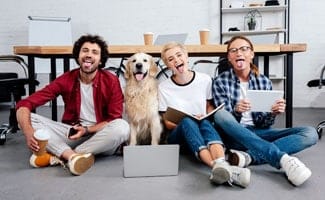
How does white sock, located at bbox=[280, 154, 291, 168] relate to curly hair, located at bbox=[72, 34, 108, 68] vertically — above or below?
below

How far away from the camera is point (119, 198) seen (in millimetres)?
1461

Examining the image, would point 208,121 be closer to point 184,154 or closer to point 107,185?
point 184,154

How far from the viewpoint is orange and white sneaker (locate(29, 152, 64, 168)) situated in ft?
6.41

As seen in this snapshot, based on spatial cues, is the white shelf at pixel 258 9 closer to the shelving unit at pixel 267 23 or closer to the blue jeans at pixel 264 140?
the shelving unit at pixel 267 23

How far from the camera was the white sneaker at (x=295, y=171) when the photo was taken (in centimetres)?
157

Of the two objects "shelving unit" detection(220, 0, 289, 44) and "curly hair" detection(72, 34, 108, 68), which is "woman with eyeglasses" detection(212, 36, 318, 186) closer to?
"curly hair" detection(72, 34, 108, 68)

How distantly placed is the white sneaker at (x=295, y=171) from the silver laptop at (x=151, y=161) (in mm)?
527

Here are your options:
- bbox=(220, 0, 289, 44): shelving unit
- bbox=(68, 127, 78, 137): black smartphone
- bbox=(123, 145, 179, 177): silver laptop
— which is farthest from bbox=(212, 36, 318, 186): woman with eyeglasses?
bbox=(220, 0, 289, 44): shelving unit

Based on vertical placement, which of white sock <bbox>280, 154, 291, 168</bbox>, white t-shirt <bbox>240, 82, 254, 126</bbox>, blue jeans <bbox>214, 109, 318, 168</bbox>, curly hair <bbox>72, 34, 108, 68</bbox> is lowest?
white sock <bbox>280, 154, 291, 168</bbox>

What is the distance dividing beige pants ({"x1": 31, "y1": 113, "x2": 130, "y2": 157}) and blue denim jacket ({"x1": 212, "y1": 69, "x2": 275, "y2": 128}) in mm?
588

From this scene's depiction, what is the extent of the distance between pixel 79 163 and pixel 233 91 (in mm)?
980

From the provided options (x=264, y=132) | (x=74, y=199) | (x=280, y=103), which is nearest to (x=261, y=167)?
(x=264, y=132)

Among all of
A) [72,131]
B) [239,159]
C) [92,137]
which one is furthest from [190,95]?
[72,131]

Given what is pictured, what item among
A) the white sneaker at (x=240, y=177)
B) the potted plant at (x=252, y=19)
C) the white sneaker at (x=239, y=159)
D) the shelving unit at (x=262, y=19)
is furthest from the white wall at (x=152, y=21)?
the white sneaker at (x=240, y=177)
